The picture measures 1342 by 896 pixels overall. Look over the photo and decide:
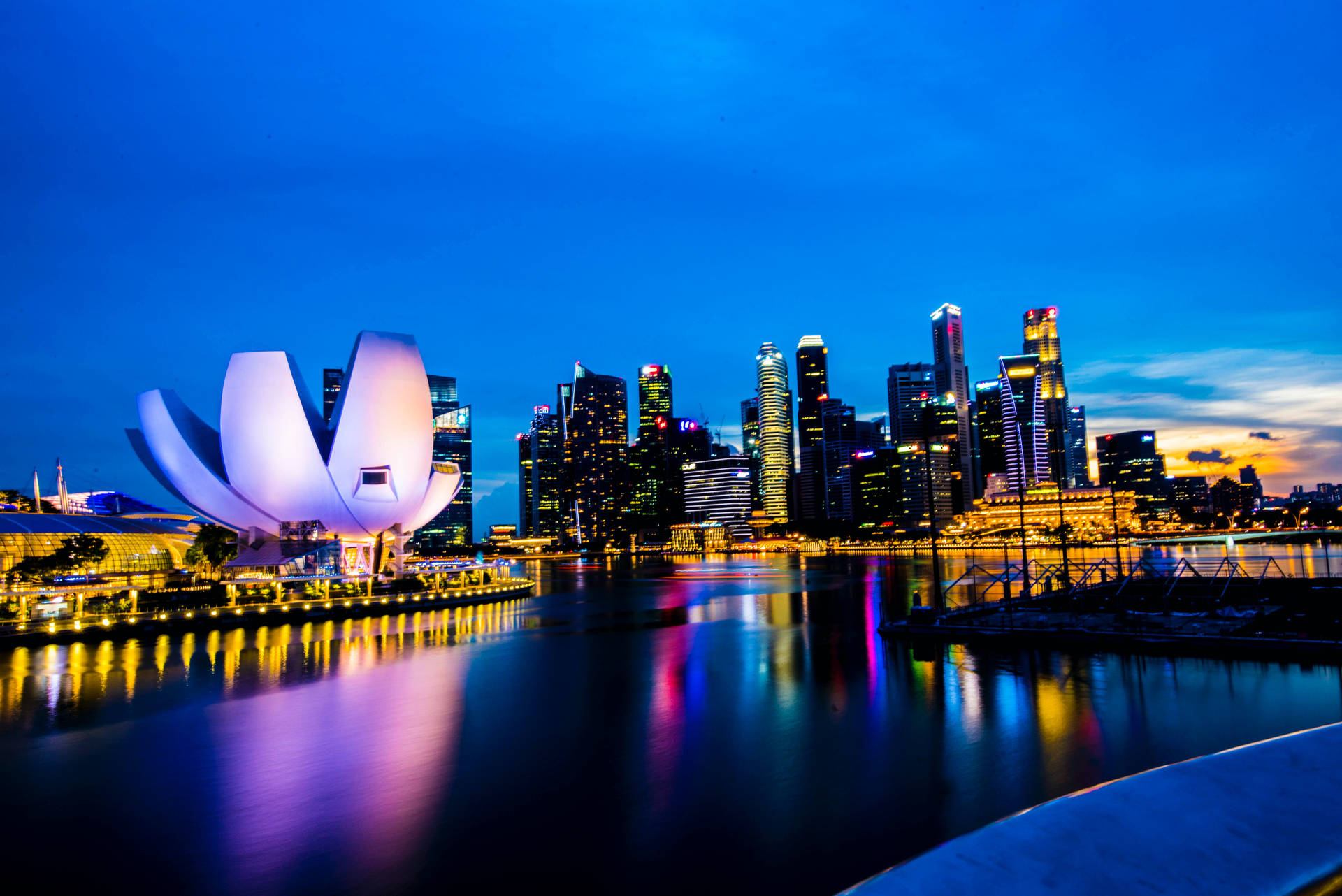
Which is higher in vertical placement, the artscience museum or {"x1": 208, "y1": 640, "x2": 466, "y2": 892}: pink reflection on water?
the artscience museum

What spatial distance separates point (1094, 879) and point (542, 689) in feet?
44.2

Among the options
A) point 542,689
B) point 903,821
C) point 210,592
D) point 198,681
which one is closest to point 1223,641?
point 903,821

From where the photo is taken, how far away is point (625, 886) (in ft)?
21.4

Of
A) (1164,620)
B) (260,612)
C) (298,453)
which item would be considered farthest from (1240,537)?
(260,612)

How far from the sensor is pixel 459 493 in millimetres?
164125

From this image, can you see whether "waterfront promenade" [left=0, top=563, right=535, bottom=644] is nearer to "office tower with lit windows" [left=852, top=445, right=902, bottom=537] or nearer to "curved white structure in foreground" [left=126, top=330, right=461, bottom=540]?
"curved white structure in foreground" [left=126, top=330, right=461, bottom=540]

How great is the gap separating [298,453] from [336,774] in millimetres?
28206

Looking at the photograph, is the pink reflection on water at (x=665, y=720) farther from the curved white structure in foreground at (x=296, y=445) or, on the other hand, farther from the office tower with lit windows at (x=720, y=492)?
the office tower with lit windows at (x=720, y=492)

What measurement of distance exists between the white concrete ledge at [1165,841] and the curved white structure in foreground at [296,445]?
34.6 m

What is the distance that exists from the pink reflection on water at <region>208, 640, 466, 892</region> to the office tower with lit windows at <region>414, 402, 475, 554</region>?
464 feet

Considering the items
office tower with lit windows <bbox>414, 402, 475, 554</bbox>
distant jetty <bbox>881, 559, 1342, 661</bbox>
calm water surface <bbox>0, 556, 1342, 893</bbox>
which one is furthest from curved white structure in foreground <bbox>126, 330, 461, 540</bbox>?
office tower with lit windows <bbox>414, 402, 475, 554</bbox>

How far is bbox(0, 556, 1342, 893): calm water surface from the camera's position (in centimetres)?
714

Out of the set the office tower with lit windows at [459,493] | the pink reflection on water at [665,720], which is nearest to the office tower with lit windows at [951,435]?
the office tower with lit windows at [459,493]

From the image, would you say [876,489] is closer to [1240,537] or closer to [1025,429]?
[1025,429]
